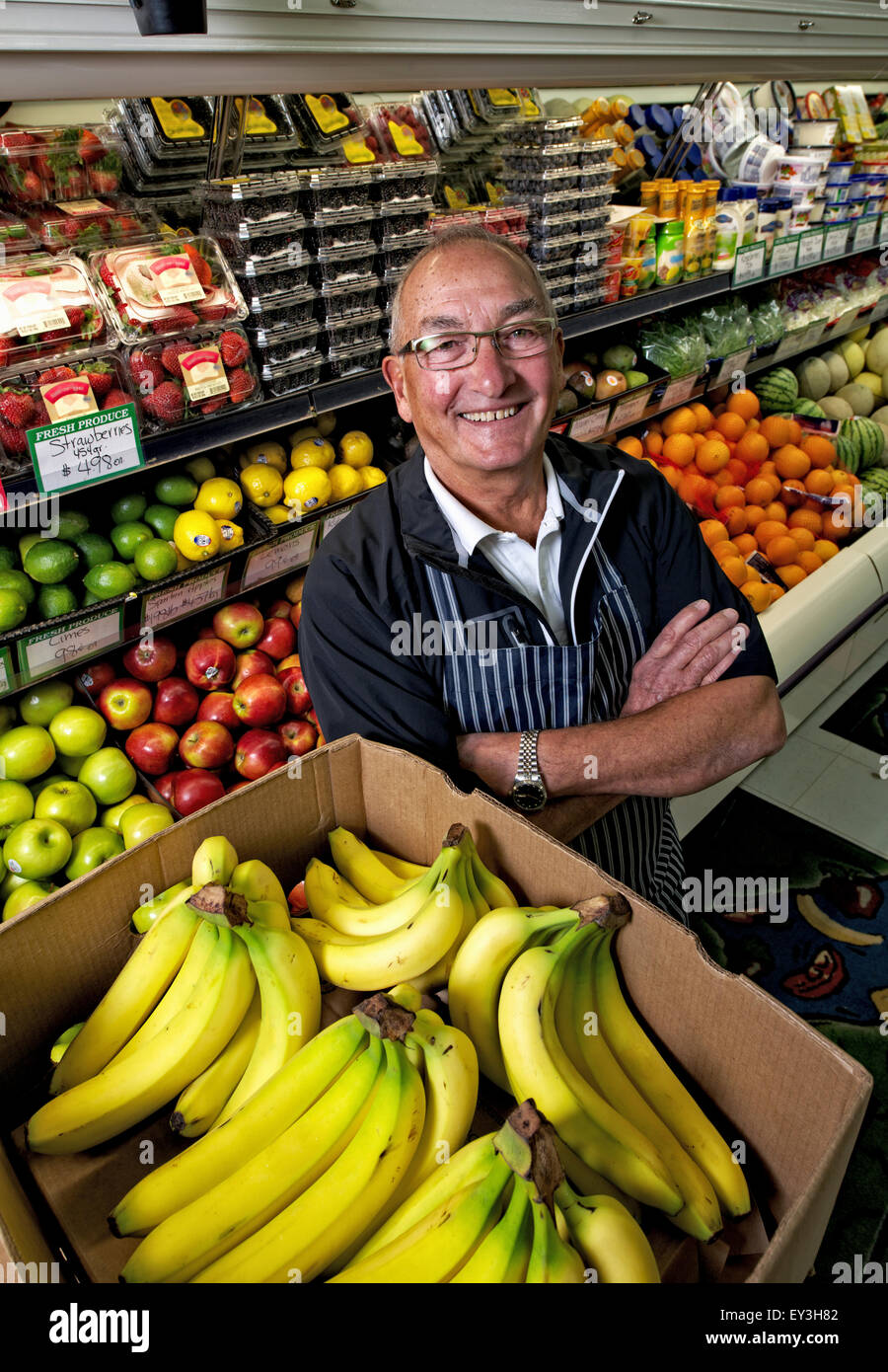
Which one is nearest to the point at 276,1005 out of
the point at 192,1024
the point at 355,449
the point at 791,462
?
the point at 192,1024

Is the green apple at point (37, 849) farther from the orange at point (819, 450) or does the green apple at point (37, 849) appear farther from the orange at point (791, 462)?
the orange at point (819, 450)

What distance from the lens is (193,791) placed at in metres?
2.15

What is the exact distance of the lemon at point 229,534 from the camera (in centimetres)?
219

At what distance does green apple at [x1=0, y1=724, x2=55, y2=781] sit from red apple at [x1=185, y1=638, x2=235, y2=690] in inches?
16.2

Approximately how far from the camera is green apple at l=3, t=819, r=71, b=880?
6.41ft

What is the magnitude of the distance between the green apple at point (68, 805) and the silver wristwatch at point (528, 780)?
111 cm

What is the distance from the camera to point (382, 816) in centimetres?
130

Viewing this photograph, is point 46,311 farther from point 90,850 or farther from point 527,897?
point 527,897

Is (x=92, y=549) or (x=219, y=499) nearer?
(x=92, y=549)

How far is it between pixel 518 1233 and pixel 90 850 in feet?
5.30

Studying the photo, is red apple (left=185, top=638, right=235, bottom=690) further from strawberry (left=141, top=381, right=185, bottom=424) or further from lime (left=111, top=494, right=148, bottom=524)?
strawberry (left=141, top=381, right=185, bottom=424)

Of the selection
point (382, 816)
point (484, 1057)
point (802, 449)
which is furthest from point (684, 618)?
point (802, 449)

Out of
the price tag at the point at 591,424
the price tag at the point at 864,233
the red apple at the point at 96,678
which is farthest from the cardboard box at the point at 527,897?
the price tag at the point at 864,233
